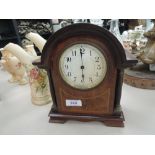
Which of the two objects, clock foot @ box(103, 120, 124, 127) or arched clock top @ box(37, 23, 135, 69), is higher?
arched clock top @ box(37, 23, 135, 69)

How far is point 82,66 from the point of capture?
19.8 inches

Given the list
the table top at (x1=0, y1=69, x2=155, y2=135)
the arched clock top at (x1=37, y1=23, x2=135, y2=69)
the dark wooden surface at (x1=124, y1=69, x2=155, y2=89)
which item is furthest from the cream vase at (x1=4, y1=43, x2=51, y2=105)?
the dark wooden surface at (x1=124, y1=69, x2=155, y2=89)

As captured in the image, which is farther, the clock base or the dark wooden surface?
the dark wooden surface

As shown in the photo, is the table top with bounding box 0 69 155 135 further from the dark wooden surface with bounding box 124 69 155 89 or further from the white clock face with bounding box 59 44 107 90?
the white clock face with bounding box 59 44 107 90

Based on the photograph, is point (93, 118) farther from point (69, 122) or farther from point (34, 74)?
point (34, 74)

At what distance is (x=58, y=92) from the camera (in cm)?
55

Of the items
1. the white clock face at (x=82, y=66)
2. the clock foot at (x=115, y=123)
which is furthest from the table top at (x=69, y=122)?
the white clock face at (x=82, y=66)

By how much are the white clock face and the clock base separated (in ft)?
0.32

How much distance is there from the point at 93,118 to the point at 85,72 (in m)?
0.14

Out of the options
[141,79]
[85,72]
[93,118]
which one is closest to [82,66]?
[85,72]

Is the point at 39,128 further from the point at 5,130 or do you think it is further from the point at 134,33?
the point at 134,33

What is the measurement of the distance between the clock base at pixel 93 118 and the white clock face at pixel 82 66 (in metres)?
0.10

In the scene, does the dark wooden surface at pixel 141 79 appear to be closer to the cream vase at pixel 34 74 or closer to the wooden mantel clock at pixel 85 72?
the wooden mantel clock at pixel 85 72

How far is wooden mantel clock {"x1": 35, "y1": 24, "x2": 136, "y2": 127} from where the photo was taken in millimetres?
469
